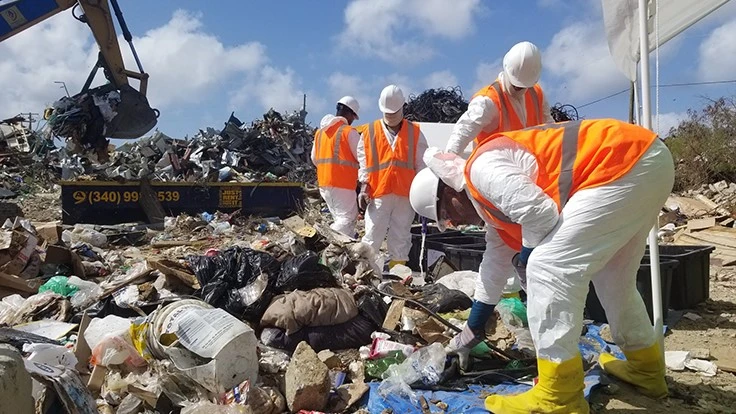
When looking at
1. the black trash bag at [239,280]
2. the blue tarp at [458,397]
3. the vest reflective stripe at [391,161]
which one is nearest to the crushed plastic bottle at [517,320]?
the blue tarp at [458,397]

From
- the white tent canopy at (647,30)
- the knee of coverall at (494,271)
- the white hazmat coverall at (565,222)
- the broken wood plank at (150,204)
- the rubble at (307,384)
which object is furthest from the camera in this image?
the broken wood plank at (150,204)

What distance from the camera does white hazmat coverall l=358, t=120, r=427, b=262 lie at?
544 centimetres

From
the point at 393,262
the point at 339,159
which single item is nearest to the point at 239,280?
the point at 393,262

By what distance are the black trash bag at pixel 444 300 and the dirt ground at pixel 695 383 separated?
1244 millimetres

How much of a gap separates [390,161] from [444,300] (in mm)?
1721

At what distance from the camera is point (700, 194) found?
10625 millimetres

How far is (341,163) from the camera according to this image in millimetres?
5977

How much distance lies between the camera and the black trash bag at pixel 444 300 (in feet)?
13.1

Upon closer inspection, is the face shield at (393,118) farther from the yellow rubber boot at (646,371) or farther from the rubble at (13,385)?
the rubble at (13,385)

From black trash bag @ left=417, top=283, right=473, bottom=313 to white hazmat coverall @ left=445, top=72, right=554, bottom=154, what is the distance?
1005mm

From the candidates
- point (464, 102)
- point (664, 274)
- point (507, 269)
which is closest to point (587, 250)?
point (507, 269)

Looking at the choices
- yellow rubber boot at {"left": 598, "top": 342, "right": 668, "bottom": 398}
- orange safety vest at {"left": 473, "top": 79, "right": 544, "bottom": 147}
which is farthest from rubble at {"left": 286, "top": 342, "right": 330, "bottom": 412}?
orange safety vest at {"left": 473, "top": 79, "right": 544, "bottom": 147}

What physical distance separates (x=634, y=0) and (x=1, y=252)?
17.6 ft

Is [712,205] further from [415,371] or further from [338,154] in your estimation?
[415,371]
